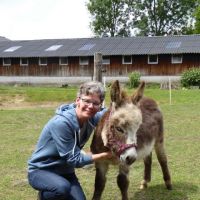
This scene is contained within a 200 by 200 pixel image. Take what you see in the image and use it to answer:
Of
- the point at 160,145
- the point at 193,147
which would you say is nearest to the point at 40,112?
the point at 193,147

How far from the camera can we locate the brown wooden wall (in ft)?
113

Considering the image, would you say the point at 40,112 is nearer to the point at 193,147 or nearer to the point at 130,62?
the point at 193,147

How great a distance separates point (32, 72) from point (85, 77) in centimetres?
546

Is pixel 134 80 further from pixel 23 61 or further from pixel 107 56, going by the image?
pixel 23 61

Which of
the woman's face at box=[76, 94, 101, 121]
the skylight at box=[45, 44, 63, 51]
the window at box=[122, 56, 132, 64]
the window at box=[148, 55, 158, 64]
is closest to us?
the woman's face at box=[76, 94, 101, 121]

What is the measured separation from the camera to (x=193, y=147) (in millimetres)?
8727

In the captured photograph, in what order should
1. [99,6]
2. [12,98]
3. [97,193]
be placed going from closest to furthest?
[97,193] < [12,98] < [99,6]

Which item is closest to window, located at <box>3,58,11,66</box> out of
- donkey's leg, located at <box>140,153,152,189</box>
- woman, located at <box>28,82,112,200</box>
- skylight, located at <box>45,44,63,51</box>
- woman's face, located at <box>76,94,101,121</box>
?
skylight, located at <box>45,44,63,51</box>

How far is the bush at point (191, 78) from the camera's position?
30.7 meters

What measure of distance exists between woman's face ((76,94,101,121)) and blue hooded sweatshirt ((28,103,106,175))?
0.11 m

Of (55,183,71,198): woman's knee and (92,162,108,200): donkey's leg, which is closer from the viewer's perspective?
(55,183,71,198): woman's knee

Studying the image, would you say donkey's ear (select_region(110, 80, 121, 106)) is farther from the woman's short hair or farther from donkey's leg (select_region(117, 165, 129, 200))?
donkey's leg (select_region(117, 165, 129, 200))

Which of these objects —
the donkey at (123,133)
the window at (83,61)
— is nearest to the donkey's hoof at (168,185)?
the donkey at (123,133)

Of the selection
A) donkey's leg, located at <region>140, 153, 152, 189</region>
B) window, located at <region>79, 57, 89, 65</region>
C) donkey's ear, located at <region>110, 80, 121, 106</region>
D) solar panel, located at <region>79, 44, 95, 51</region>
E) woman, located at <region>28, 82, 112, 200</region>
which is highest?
solar panel, located at <region>79, 44, 95, 51</region>
